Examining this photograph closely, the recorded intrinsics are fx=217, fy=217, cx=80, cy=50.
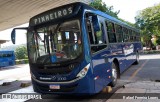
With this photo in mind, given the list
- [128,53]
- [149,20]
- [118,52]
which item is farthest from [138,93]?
[149,20]

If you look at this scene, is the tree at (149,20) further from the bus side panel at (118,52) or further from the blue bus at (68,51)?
the blue bus at (68,51)

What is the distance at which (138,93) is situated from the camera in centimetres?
683

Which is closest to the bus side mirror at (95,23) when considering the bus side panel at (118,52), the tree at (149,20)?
the bus side panel at (118,52)

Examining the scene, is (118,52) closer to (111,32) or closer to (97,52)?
(111,32)

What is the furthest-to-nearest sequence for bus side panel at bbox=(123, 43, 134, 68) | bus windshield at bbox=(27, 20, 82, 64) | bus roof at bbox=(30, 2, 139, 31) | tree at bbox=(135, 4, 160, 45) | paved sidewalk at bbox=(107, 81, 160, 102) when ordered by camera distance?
tree at bbox=(135, 4, 160, 45) < bus side panel at bbox=(123, 43, 134, 68) < paved sidewalk at bbox=(107, 81, 160, 102) < bus roof at bbox=(30, 2, 139, 31) < bus windshield at bbox=(27, 20, 82, 64)

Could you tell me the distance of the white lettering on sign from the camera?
6.16 metres

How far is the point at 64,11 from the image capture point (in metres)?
6.21

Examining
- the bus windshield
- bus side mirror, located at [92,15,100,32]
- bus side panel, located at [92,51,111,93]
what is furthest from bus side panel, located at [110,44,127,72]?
the bus windshield

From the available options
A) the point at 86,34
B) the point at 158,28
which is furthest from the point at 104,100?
the point at 158,28

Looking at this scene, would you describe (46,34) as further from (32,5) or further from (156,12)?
(156,12)

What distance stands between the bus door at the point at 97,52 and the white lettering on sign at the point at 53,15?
65cm

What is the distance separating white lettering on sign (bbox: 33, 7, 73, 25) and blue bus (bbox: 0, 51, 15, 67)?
22317 millimetres

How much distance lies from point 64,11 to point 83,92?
234 cm

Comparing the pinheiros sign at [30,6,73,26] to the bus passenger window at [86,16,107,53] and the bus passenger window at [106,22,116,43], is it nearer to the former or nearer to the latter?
the bus passenger window at [86,16,107,53]
